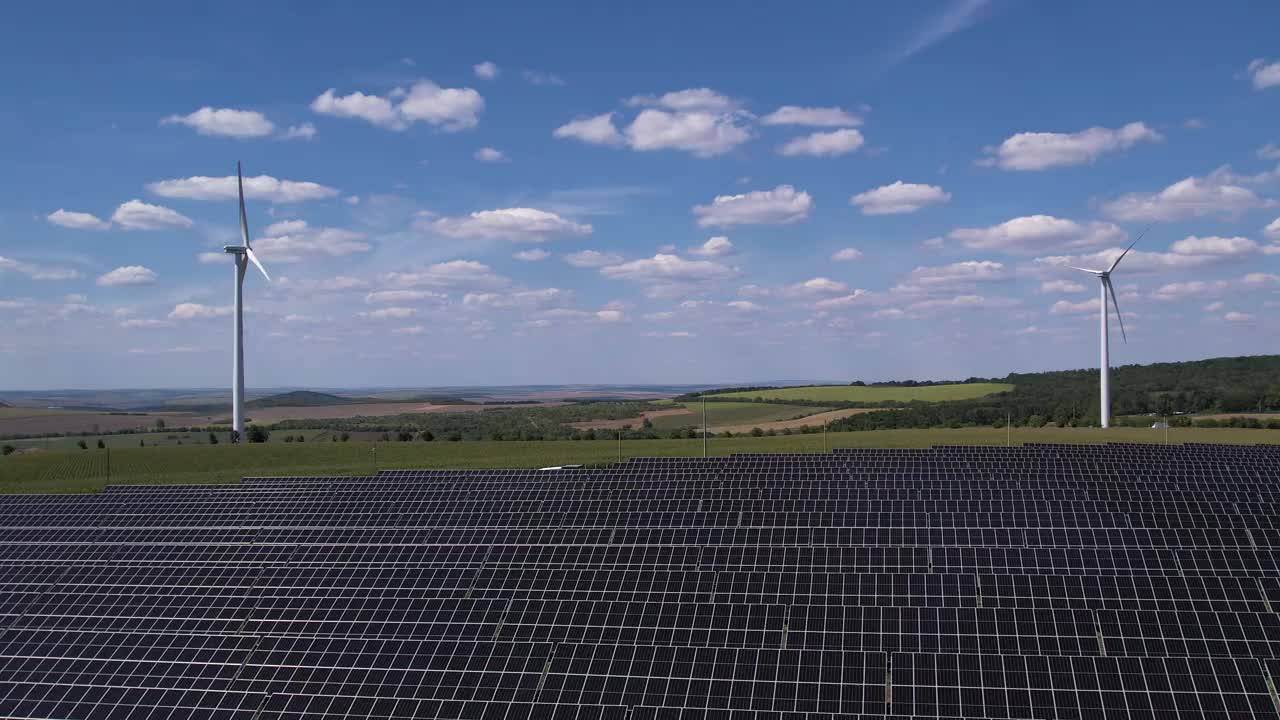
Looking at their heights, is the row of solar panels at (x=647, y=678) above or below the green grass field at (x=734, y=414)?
below

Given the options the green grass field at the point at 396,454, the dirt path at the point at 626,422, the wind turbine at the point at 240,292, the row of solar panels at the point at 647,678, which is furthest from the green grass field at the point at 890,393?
the row of solar panels at the point at 647,678

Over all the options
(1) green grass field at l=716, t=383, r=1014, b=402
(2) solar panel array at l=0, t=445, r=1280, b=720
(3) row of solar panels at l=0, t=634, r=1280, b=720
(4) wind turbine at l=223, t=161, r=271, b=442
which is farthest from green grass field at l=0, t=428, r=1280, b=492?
(1) green grass field at l=716, t=383, r=1014, b=402

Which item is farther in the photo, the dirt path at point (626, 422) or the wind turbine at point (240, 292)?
the dirt path at point (626, 422)

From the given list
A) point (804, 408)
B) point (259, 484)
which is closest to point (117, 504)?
point (259, 484)

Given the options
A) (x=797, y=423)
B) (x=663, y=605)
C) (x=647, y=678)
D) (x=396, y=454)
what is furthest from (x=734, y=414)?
(x=647, y=678)

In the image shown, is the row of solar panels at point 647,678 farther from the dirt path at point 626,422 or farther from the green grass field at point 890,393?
the green grass field at point 890,393

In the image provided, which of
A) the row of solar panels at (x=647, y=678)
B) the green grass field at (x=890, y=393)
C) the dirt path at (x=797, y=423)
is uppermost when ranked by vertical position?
the green grass field at (x=890, y=393)

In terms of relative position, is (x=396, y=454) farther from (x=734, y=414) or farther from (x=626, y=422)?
(x=734, y=414)
